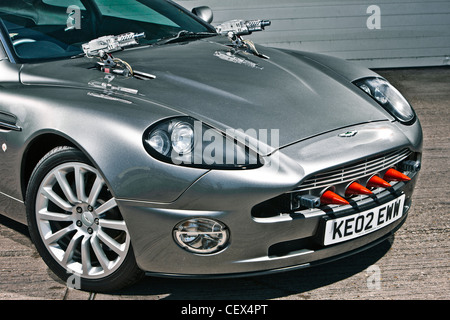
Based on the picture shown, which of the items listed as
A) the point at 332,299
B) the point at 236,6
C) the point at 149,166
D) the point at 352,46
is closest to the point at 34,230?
the point at 149,166

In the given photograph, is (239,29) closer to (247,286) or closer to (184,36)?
(184,36)

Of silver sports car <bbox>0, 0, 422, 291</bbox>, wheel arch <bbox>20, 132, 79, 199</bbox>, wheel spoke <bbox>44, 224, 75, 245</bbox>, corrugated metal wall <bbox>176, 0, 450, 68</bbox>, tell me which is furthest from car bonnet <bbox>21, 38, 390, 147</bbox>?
corrugated metal wall <bbox>176, 0, 450, 68</bbox>

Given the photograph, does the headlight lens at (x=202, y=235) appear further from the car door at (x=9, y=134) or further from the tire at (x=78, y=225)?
the car door at (x=9, y=134)

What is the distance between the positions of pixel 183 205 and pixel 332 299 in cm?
83

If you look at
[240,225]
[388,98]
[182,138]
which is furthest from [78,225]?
[388,98]

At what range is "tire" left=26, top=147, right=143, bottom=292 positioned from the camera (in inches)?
111

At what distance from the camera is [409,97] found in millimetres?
6609

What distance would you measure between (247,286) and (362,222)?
0.62 m

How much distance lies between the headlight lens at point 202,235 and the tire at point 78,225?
25 cm

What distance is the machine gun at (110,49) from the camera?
3.25 metres

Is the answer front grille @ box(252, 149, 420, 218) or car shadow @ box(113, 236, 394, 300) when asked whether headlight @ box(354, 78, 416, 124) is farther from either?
car shadow @ box(113, 236, 394, 300)

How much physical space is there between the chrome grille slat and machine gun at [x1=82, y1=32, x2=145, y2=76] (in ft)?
3.64

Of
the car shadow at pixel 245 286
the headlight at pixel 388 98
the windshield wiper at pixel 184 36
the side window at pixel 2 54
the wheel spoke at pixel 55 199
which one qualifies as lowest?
the car shadow at pixel 245 286

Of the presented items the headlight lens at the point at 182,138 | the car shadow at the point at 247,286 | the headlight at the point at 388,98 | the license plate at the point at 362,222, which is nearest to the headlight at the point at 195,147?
the headlight lens at the point at 182,138
